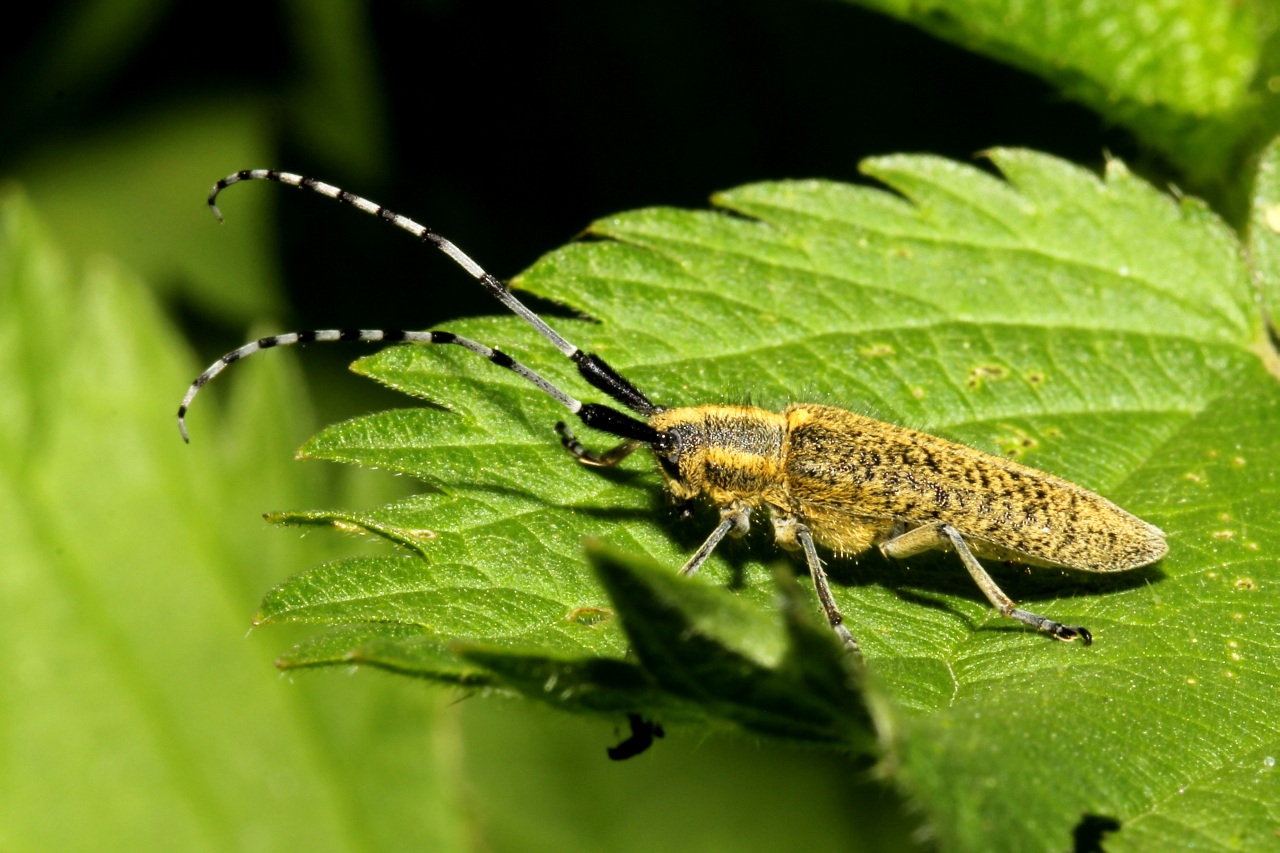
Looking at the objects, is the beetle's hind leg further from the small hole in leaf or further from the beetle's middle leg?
the small hole in leaf

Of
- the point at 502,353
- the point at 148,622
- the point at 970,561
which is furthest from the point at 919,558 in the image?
the point at 148,622

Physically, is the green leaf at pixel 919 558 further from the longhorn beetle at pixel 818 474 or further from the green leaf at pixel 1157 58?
the green leaf at pixel 1157 58

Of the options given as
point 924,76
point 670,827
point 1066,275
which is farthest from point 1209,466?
point 670,827

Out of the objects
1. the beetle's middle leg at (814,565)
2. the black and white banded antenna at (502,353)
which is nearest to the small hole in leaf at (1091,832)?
the beetle's middle leg at (814,565)

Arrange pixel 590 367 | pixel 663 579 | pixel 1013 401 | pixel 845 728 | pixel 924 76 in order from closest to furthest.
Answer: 1. pixel 663 579
2. pixel 845 728
3. pixel 590 367
4. pixel 1013 401
5. pixel 924 76

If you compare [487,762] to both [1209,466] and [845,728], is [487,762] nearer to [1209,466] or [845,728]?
[1209,466]

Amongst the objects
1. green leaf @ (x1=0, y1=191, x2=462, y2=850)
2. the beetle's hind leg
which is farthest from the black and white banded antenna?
green leaf @ (x1=0, y1=191, x2=462, y2=850)

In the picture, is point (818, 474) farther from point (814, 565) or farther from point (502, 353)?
point (502, 353)
